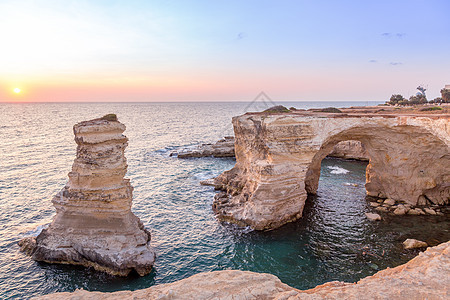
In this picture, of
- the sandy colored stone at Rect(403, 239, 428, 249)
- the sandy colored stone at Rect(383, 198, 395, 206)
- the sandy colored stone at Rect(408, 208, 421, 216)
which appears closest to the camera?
the sandy colored stone at Rect(403, 239, 428, 249)

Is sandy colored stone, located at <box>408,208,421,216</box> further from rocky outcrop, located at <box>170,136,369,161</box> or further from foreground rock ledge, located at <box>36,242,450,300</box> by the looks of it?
rocky outcrop, located at <box>170,136,369,161</box>

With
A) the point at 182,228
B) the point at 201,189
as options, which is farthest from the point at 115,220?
the point at 201,189

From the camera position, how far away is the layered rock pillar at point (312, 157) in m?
18.3

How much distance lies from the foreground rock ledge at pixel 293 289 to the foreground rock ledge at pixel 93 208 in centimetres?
678

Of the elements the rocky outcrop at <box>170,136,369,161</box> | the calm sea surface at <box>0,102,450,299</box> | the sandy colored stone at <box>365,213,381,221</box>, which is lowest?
the calm sea surface at <box>0,102,450,299</box>

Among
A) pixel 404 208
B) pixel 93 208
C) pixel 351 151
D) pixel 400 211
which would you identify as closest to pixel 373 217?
pixel 400 211

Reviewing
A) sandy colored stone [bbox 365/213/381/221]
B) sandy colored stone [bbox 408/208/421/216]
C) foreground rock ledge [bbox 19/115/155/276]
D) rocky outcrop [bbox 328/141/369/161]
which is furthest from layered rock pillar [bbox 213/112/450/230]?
rocky outcrop [bbox 328/141/369/161]

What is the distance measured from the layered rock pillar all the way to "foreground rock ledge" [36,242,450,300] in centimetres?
1034

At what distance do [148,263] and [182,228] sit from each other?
5326 millimetres

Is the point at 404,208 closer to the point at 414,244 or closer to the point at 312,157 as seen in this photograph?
the point at 414,244

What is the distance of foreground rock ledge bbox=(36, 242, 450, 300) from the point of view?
6812mm

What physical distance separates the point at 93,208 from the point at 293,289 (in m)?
11.4

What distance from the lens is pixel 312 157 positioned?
18.9 metres

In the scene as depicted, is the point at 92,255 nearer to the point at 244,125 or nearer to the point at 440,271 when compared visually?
the point at 244,125
